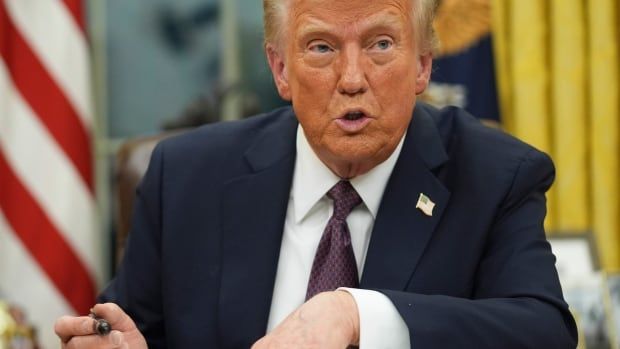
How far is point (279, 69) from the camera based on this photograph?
8.14 ft

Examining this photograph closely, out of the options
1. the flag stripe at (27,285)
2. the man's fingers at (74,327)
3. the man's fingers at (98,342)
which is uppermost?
the man's fingers at (74,327)

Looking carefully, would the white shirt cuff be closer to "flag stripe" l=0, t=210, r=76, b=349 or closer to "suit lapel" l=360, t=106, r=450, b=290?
"suit lapel" l=360, t=106, r=450, b=290

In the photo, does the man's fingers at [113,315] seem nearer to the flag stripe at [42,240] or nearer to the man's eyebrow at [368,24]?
the man's eyebrow at [368,24]

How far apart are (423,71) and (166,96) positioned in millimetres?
2765

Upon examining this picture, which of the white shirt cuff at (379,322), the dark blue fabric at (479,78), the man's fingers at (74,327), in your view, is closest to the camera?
the white shirt cuff at (379,322)

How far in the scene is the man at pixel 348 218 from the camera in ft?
7.21

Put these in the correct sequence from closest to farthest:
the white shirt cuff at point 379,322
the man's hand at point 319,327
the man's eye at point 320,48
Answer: the man's hand at point 319,327, the white shirt cuff at point 379,322, the man's eye at point 320,48

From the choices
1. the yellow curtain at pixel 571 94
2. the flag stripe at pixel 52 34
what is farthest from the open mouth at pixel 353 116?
the flag stripe at pixel 52 34

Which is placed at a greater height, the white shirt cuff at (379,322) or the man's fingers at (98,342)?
the white shirt cuff at (379,322)

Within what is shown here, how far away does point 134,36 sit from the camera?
16.6 feet

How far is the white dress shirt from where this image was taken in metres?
2.41

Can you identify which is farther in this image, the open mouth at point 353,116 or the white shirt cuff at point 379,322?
the open mouth at point 353,116

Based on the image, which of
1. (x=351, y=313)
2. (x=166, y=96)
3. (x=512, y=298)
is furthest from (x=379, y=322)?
(x=166, y=96)

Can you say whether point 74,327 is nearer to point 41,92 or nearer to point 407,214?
point 407,214
